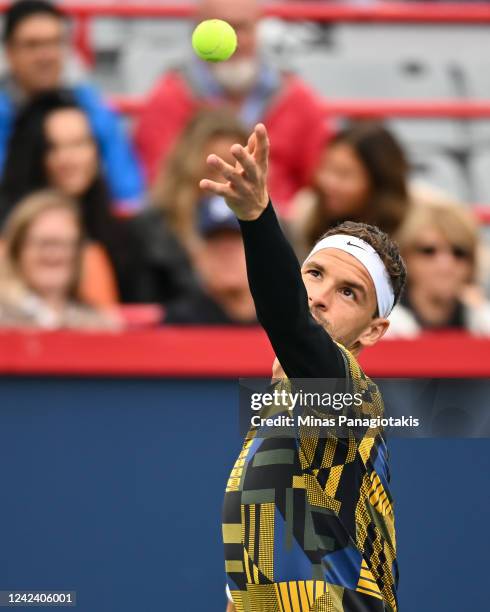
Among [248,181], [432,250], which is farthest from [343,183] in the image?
[248,181]

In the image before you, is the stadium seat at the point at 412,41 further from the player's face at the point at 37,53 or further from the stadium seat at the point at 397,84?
the player's face at the point at 37,53

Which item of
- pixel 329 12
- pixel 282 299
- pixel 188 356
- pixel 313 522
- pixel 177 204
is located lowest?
pixel 313 522

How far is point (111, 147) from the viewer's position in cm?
572

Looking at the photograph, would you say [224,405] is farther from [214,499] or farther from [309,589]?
[309,589]

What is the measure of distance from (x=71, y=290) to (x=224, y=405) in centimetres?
77

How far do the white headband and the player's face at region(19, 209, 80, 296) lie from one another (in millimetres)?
2052

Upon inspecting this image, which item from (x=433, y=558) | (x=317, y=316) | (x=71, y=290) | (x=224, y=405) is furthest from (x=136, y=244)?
(x=317, y=316)

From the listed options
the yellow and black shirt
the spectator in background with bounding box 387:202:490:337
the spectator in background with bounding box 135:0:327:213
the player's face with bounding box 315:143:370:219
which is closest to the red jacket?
the spectator in background with bounding box 135:0:327:213

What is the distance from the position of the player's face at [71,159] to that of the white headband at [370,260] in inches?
97.0

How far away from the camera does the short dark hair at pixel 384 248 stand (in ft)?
10.1

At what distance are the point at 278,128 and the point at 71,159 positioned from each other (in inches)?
38.4

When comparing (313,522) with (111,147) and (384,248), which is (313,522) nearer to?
(384,248)

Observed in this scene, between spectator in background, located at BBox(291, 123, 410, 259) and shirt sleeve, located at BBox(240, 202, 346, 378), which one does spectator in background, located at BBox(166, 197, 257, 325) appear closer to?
spectator in background, located at BBox(291, 123, 410, 259)

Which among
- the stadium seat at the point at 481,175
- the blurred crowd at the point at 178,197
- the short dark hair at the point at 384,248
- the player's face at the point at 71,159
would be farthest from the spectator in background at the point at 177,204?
the short dark hair at the point at 384,248
